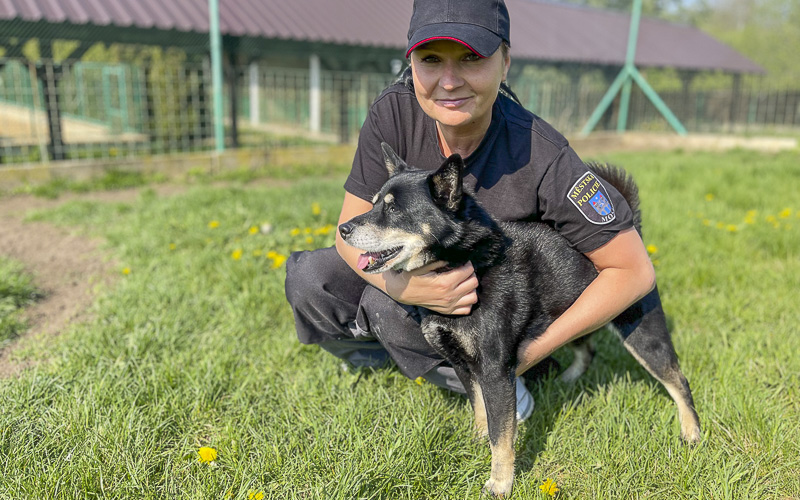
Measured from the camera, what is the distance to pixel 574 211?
204cm

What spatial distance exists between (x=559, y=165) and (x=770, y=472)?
1.43 metres

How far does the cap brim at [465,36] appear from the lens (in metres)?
1.85

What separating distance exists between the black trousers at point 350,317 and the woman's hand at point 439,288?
0.19 m

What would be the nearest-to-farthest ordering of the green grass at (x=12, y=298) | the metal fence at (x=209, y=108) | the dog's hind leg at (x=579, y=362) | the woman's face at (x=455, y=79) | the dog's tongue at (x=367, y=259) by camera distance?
the woman's face at (x=455, y=79) → the dog's tongue at (x=367, y=259) → the dog's hind leg at (x=579, y=362) → the green grass at (x=12, y=298) → the metal fence at (x=209, y=108)

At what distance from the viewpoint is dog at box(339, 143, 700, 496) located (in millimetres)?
2012

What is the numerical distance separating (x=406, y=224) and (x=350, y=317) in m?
0.70

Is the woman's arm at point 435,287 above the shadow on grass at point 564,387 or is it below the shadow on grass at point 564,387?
above

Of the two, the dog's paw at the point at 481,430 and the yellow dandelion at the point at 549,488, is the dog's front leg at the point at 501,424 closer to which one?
the yellow dandelion at the point at 549,488

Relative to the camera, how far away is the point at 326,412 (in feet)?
8.04

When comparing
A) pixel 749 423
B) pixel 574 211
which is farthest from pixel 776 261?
pixel 574 211

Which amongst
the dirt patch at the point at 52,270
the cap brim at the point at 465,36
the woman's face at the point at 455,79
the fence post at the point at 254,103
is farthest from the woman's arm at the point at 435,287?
the fence post at the point at 254,103

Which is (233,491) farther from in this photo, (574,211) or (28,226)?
(28,226)

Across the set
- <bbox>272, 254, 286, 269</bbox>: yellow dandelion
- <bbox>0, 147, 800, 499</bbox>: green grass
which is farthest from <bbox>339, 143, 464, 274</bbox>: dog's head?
<bbox>272, 254, 286, 269</bbox>: yellow dandelion

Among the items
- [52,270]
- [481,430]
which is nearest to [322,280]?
[481,430]
